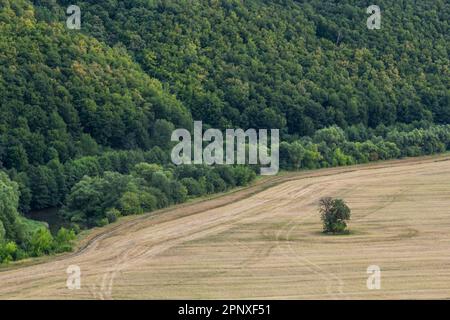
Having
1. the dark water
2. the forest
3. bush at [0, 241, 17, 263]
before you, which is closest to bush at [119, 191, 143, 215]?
the forest

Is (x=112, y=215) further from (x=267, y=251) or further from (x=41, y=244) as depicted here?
(x=267, y=251)

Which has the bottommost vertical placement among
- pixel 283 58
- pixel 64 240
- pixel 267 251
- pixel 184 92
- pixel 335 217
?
pixel 267 251

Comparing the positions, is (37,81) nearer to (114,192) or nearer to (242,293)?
(114,192)

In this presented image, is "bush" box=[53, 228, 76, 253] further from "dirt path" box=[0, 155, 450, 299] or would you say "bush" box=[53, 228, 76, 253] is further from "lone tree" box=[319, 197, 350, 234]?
"lone tree" box=[319, 197, 350, 234]

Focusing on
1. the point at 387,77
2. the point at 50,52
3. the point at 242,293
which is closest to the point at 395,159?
the point at 387,77

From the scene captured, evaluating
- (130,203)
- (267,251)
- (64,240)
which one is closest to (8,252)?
(64,240)

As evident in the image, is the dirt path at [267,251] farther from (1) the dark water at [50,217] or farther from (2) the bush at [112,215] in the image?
(1) the dark water at [50,217]

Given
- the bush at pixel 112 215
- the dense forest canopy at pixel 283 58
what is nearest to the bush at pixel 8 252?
the bush at pixel 112 215
